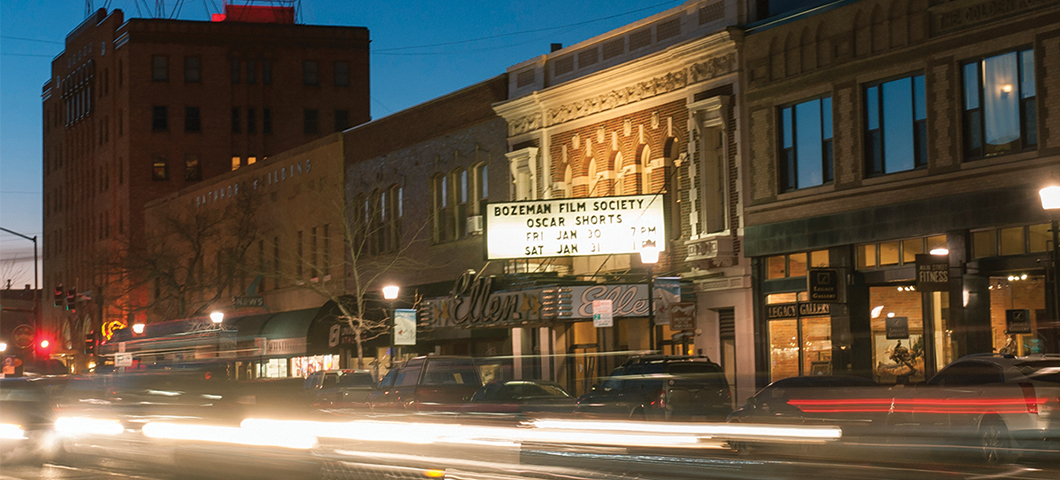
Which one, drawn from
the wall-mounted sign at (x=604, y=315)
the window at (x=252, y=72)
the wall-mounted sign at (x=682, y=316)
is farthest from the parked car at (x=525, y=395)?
the window at (x=252, y=72)

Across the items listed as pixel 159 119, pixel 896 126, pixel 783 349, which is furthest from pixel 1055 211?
pixel 159 119

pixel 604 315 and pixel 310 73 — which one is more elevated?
pixel 310 73

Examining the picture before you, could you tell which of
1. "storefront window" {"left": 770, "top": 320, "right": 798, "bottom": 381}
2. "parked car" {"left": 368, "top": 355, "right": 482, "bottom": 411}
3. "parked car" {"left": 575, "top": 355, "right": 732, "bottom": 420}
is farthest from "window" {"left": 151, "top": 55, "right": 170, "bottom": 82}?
"parked car" {"left": 575, "top": 355, "right": 732, "bottom": 420}

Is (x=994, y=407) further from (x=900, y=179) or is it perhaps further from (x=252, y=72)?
(x=252, y=72)

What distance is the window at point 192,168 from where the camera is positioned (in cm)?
7750

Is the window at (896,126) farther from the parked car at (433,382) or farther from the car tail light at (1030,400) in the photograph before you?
the car tail light at (1030,400)

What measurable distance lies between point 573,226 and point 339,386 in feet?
25.5

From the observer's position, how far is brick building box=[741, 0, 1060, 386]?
24.1 metres

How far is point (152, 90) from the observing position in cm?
7712

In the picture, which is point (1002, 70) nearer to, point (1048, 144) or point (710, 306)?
point (1048, 144)

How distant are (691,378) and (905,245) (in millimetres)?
7224

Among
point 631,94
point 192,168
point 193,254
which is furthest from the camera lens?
point 192,168

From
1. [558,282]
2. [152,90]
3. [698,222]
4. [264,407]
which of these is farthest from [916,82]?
[152,90]

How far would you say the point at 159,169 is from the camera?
76.8 m
